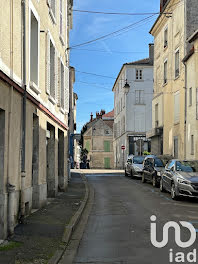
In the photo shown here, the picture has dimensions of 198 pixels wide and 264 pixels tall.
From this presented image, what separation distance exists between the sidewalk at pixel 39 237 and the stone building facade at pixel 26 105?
337 mm

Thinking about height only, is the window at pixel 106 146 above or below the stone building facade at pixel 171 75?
below

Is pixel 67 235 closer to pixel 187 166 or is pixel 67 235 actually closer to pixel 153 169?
pixel 187 166

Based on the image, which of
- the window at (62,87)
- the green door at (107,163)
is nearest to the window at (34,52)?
the window at (62,87)

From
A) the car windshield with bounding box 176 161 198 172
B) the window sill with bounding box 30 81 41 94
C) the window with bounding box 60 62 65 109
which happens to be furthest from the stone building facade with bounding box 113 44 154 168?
the window sill with bounding box 30 81 41 94

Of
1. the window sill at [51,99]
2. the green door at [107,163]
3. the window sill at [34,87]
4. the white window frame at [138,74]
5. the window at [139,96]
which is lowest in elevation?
the green door at [107,163]

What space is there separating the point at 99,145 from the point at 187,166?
57548 millimetres

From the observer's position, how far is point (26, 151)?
10.0 meters

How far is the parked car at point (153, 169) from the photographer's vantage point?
2004 centimetres

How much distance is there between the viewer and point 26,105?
9.88 metres

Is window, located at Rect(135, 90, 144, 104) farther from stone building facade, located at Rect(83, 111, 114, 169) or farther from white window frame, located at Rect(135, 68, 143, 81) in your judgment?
stone building facade, located at Rect(83, 111, 114, 169)

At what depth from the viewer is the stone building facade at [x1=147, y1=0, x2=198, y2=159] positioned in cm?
2577

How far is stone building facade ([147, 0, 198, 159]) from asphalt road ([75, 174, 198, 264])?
465 inches

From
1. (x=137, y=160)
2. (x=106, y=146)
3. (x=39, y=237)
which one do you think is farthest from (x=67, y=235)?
(x=106, y=146)

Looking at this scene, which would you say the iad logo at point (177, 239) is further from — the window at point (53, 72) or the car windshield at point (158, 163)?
the car windshield at point (158, 163)
